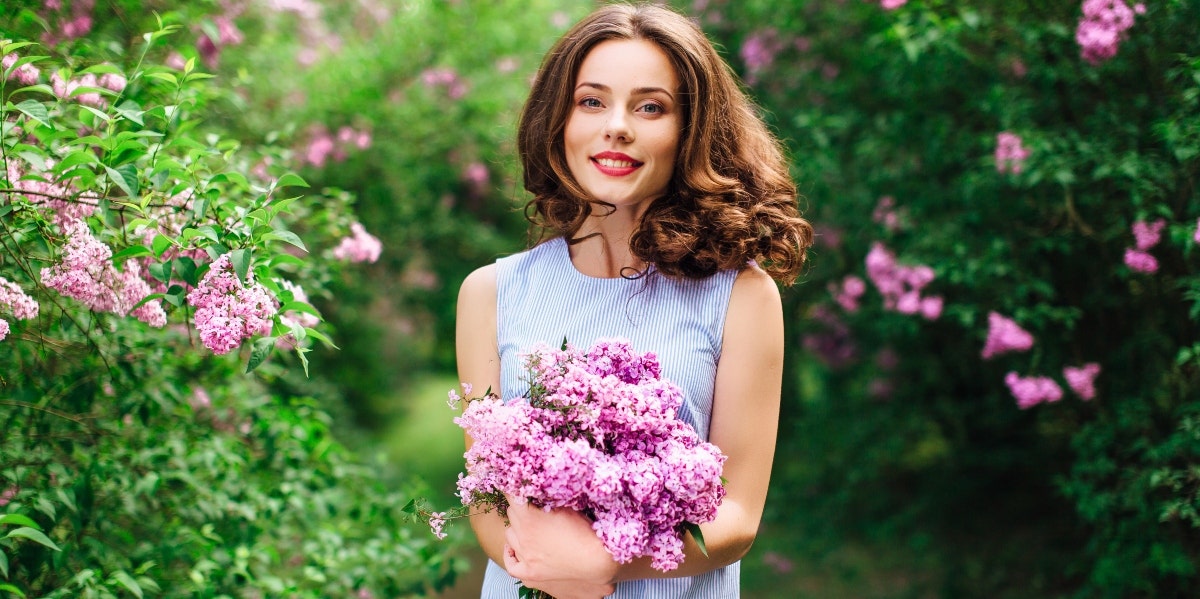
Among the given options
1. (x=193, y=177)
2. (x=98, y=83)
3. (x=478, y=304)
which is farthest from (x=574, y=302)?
(x=98, y=83)

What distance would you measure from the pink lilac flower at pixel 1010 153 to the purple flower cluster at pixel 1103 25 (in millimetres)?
366

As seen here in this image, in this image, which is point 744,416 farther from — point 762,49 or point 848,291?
point 762,49

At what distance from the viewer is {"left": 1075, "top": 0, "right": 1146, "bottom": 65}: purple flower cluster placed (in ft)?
9.52

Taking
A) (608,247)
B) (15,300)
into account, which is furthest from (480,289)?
(15,300)

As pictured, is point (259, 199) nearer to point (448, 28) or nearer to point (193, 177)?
point (193, 177)

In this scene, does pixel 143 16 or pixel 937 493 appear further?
pixel 937 493

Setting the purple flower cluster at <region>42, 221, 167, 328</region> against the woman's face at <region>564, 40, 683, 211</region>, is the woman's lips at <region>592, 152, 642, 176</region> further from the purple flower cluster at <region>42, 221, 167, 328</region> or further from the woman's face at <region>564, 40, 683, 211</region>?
the purple flower cluster at <region>42, 221, 167, 328</region>

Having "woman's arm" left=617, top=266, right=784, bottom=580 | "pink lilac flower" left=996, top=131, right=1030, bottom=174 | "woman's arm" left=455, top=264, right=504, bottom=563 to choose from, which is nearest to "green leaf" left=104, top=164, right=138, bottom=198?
"woman's arm" left=455, top=264, right=504, bottom=563

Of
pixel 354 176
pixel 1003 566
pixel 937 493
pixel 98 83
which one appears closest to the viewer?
pixel 98 83

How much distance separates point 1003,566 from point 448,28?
454 cm

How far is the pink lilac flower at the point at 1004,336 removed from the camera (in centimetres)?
338

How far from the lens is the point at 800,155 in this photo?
427 cm

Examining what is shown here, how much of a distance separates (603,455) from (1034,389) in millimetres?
2560

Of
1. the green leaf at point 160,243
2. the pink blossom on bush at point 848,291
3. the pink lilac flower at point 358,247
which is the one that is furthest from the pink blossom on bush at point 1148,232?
the green leaf at point 160,243
